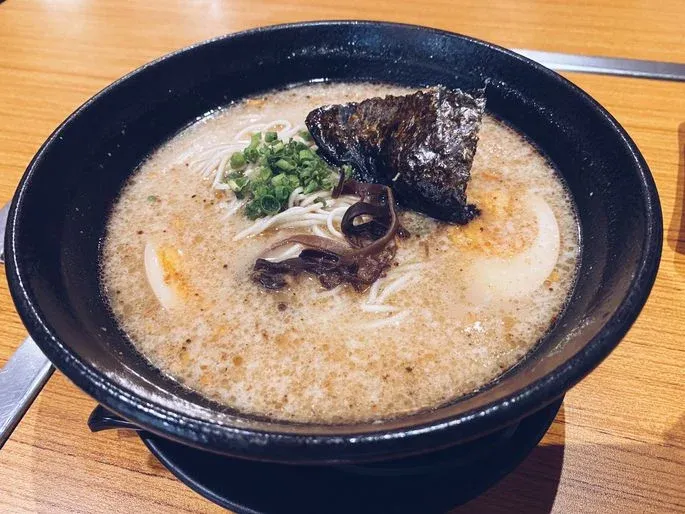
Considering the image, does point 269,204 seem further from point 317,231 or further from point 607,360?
point 607,360

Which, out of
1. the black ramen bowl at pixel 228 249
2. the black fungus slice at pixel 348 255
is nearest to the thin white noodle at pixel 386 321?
the black fungus slice at pixel 348 255

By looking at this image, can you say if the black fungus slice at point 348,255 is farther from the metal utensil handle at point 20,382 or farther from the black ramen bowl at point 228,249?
the metal utensil handle at point 20,382

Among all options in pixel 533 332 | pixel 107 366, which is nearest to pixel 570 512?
pixel 533 332

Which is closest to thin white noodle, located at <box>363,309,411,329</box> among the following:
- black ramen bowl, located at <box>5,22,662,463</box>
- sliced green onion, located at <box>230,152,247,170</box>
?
black ramen bowl, located at <box>5,22,662,463</box>

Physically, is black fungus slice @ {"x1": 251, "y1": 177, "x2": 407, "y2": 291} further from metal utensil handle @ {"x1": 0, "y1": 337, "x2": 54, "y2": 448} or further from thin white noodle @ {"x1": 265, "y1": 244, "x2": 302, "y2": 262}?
metal utensil handle @ {"x1": 0, "y1": 337, "x2": 54, "y2": 448}

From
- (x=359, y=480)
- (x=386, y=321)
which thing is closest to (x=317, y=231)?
→ (x=386, y=321)

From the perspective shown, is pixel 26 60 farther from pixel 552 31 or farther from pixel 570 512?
pixel 570 512

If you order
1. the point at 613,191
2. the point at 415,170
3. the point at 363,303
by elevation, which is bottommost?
the point at 363,303
